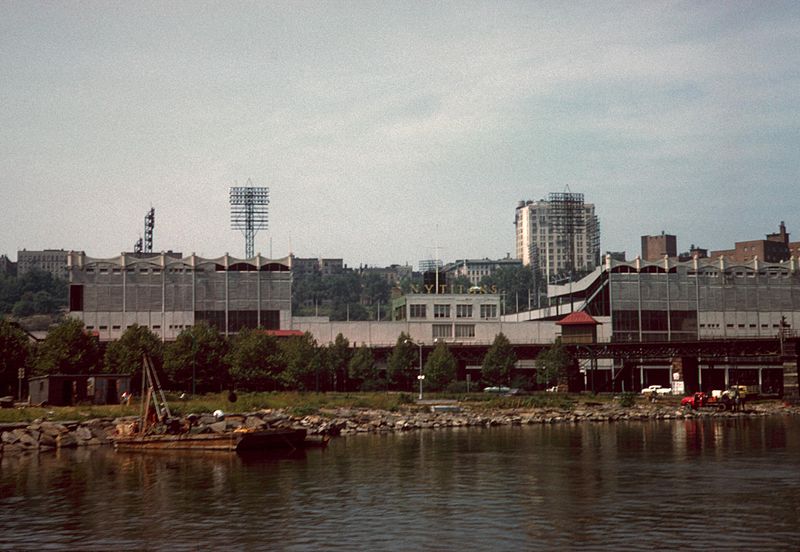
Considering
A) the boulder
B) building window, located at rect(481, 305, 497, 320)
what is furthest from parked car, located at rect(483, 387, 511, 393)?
the boulder

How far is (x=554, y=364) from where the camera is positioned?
159500 millimetres

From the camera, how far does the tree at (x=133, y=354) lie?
416 ft

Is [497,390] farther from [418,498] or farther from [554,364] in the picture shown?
[418,498]

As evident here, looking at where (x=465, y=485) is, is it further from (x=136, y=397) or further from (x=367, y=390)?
(x=367, y=390)

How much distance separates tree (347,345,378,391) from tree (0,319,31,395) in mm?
57723

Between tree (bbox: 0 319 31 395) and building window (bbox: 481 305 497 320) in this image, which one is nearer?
tree (bbox: 0 319 31 395)

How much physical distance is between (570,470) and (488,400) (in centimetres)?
7071

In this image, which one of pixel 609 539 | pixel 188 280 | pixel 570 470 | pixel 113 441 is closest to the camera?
pixel 609 539

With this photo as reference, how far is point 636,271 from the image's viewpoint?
7534 inches

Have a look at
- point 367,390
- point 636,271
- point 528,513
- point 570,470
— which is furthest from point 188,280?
point 528,513

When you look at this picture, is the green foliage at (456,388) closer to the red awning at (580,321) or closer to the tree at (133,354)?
the red awning at (580,321)

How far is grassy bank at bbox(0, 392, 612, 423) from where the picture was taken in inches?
3487

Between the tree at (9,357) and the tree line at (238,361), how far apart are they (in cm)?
12

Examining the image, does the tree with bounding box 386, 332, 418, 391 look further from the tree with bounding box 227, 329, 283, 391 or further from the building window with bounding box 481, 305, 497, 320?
the building window with bounding box 481, 305, 497, 320
